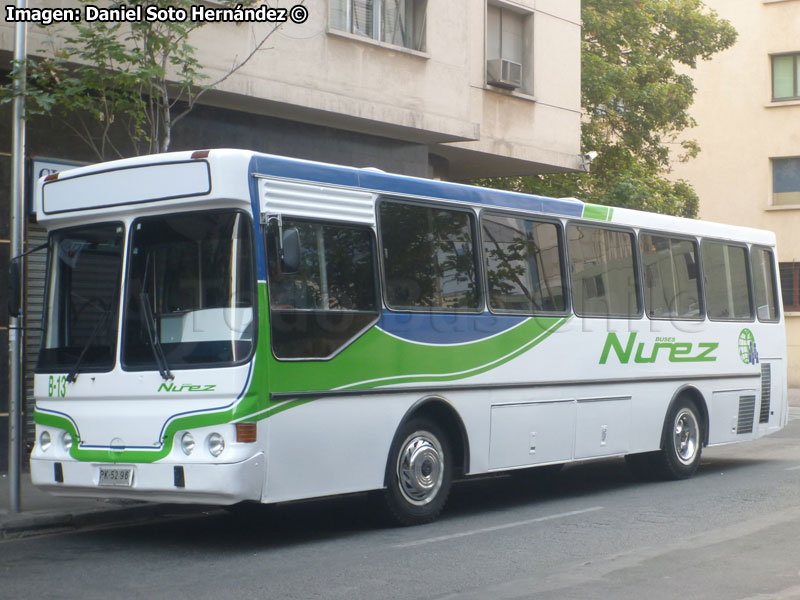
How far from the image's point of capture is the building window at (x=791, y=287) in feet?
117

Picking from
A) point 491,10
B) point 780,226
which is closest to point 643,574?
point 491,10

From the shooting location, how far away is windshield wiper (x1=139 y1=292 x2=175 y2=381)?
8797 mm

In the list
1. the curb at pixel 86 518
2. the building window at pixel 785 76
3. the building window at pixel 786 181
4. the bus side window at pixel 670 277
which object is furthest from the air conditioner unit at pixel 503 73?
the building window at pixel 785 76

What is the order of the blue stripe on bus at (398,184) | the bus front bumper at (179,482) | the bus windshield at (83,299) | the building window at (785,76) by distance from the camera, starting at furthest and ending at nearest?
1. the building window at (785,76)
2. the bus windshield at (83,299)
3. the blue stripe on bus at (398,184)
4. the bus front bumper at (179,482)

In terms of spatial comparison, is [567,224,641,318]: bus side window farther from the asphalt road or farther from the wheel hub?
the wheel hub

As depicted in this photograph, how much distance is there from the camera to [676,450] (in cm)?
1355

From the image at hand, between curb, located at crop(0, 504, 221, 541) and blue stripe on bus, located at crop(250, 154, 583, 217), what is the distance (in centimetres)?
350

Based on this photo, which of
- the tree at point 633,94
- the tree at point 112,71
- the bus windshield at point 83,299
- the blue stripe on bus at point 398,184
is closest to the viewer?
the blue stripe on bus at point 398,184

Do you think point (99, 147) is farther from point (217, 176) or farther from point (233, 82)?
point (217, 176)

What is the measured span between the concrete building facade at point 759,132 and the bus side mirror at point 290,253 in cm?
2943

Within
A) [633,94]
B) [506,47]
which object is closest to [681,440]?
[506,47]

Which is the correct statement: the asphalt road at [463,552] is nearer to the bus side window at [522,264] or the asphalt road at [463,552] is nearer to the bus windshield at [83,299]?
the bus windshield at [83,299]

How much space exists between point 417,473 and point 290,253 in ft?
7.92

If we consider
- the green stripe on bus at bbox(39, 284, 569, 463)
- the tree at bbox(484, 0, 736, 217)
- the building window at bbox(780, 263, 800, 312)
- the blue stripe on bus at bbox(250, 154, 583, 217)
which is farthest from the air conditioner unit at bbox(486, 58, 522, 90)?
the building window at bbox(780, 263, 800, 312)
